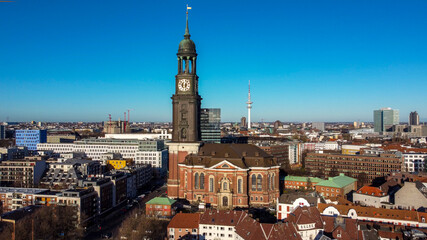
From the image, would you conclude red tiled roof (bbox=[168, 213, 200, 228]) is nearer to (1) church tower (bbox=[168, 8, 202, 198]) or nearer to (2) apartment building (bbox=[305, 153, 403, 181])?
(1) church tower (bbox=[168, 8, 202, 198])

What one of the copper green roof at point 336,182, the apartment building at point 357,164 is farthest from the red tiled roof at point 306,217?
the apartment building at point 357,164

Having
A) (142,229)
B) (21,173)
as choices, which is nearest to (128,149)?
(21,173)

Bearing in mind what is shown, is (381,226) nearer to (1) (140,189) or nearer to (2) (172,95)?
(2) (172,95)

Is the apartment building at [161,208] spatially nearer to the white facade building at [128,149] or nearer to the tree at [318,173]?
the white facade building at [128,149]

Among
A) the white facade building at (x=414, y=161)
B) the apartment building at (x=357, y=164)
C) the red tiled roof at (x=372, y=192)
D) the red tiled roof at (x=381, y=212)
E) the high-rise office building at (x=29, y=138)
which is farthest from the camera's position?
the high-rise office building at (x=29, y=138)

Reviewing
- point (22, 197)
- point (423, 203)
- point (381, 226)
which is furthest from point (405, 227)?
point (22, 197)

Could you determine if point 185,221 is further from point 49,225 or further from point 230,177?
point 230,177
